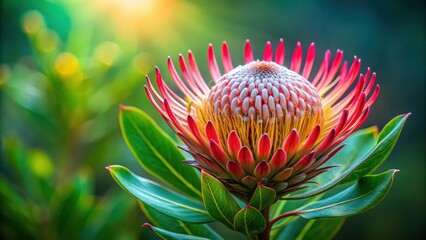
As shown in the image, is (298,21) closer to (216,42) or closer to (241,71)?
(216,42)

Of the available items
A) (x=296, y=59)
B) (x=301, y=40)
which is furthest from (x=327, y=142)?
(x=301, y=40)

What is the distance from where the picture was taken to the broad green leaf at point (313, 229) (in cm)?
94

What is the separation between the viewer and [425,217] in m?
2.52

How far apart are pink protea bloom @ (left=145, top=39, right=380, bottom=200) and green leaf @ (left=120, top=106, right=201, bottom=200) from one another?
0.32ft

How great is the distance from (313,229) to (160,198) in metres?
0.29

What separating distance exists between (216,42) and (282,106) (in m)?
2.09

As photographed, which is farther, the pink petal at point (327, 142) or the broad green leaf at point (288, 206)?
the broad green leaf at point (288, 206)

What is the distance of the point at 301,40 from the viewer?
9.25 feet

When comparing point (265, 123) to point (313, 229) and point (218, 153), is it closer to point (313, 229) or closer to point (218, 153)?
point (218, 153)

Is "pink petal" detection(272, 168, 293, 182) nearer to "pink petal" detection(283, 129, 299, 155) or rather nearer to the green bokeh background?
"pink petal" detection(283, 129, 299, 155)

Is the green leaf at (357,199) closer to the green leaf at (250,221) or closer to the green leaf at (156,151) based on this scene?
the green leaf at (250,221)

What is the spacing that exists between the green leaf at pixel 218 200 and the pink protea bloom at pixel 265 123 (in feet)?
0.11

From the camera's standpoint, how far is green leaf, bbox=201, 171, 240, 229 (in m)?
0.76

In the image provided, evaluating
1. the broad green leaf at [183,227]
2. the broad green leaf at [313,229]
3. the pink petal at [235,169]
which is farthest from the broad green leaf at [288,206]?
the pink petal at [235,169]
